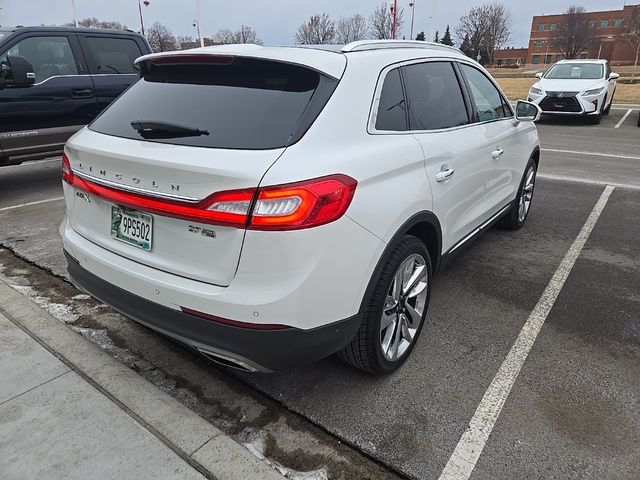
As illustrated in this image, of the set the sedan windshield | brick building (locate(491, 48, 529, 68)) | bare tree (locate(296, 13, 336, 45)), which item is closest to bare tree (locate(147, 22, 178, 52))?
bare tree (locate(296, 13, 336, 45))

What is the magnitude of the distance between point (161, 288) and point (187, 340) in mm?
256

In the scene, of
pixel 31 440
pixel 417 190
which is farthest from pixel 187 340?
pixel 417 190

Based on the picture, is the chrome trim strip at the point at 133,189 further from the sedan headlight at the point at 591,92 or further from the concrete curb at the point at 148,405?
the sedan headlight at the point at 591,92

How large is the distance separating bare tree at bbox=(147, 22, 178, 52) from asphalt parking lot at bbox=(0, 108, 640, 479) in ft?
171

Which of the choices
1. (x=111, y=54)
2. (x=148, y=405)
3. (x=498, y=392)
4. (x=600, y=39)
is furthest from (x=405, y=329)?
(x=600, y=39)

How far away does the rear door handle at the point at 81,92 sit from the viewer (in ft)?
21.5

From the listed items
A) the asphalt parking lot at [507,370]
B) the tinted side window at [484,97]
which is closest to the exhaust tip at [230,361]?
the asphalt parking lot at [507,370]

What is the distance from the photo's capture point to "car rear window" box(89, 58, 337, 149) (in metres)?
2.12

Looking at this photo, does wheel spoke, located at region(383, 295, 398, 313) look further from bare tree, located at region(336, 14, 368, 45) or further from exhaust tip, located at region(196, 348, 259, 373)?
bare tree, located at region(336, 14, 368, 45)

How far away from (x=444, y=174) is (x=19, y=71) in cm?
533

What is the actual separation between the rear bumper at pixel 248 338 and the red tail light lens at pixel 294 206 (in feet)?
1.45

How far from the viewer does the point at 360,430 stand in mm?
2383

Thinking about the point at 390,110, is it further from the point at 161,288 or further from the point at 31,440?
the point at 31,440

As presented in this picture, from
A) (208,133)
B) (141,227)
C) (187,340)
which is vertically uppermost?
(208,133)
